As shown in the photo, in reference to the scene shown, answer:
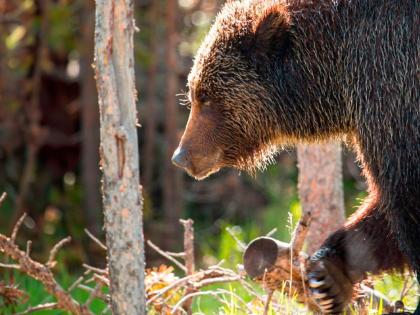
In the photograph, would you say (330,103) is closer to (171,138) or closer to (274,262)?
(274,262)

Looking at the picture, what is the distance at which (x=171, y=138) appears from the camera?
10.6 metres

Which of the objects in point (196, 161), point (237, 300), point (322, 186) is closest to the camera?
point (196, 161)

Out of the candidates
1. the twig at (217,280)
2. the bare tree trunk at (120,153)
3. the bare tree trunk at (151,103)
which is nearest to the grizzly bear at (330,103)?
the twig at (217,280)

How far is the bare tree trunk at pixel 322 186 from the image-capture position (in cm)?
628

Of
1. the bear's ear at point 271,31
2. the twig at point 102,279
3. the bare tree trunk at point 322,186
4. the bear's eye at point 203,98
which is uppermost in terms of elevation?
the bear's ear at point 271,31

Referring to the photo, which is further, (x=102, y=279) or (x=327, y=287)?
(x=327, y=287)

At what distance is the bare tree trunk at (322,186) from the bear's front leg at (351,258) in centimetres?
83

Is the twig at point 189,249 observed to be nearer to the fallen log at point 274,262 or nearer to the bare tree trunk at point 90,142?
the fallen log at point 274,262

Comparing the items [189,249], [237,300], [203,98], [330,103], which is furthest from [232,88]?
[237,300]

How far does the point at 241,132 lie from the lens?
546 cm

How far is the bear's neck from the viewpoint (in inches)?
199

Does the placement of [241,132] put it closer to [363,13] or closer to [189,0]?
[363,13]

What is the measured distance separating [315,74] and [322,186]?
1.30 m

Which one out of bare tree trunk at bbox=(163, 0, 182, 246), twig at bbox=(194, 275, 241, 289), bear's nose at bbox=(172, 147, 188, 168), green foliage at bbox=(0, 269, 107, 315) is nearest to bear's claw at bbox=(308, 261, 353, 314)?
twig at bbox=(194, 275, 241, 289)
